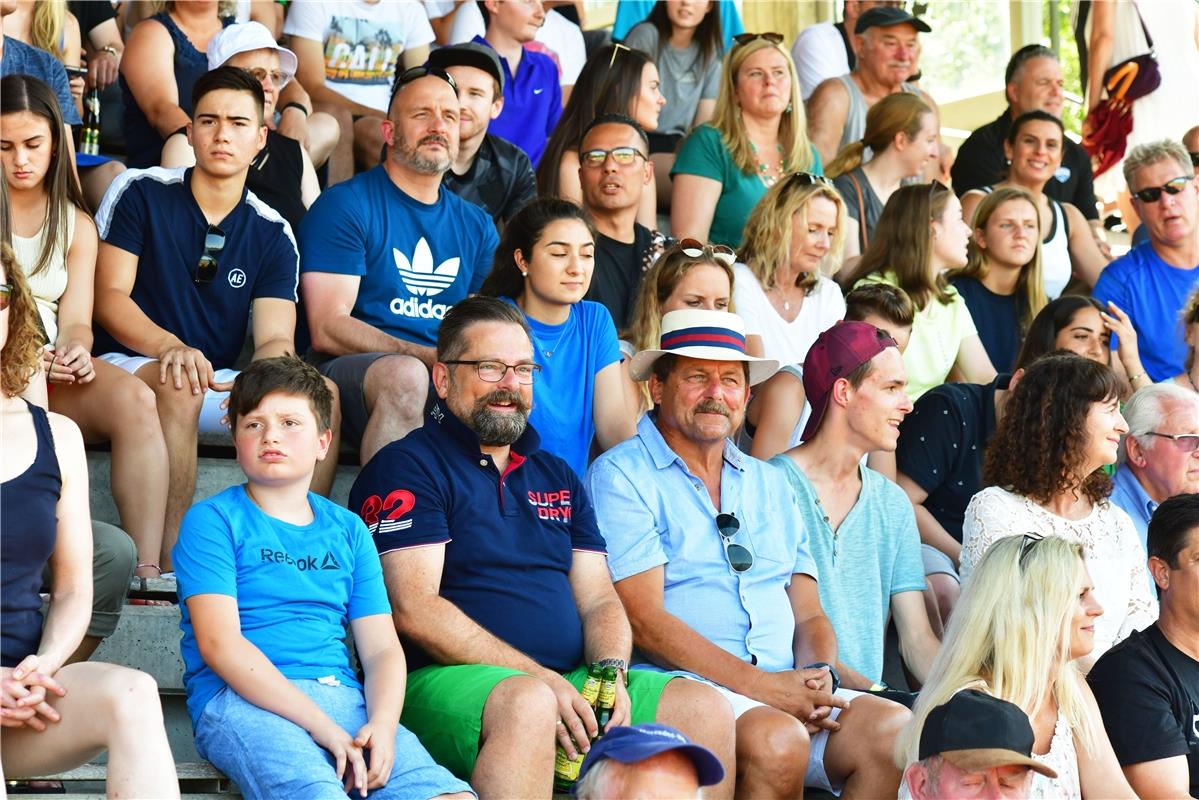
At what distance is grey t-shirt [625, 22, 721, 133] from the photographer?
763cm

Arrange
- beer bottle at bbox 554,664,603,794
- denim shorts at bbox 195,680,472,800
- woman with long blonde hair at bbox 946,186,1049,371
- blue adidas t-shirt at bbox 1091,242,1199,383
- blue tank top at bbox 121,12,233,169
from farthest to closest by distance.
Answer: blue adidas t-shirt at bbox 1091,242,1199,383, woman with long blonde hair at bbox 946,186,1049,371, blue tank top at bbox 121,12,233,169, beer bottle at bbox 554,664,603,794, denim shorts at bbox 195,680,472,800

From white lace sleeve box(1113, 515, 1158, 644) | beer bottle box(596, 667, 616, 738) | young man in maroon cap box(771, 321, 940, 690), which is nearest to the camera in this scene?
beer bottle box(596, 667, 616, 738)

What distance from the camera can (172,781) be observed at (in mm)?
2988

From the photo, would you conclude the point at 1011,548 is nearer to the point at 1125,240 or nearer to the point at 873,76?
the point at 873,76

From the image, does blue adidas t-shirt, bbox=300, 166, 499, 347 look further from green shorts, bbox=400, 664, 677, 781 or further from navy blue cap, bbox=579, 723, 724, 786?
navy blue cap, bbox=579, 723, 724, 786

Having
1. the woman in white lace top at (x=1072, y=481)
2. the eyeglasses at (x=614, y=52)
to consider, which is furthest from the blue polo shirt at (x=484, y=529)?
the eyeglasses at (x=614, y=52)

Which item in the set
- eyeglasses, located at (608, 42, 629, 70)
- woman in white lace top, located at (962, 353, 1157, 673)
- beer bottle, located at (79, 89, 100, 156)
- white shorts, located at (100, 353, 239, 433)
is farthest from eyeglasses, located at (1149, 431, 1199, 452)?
beer bottle, located at (79, 89, 100, 156)

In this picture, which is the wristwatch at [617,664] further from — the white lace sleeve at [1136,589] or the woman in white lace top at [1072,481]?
the white lace sleeve at [1136,589]

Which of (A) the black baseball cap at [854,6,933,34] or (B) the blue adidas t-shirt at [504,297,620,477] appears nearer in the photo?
(B) the blue adidas t-shirt at [504,297,620,477]

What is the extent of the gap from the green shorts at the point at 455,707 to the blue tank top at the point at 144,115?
9.73 ft

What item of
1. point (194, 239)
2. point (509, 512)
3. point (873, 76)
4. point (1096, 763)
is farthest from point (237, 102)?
point (873, 76)

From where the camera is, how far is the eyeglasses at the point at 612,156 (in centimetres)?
568

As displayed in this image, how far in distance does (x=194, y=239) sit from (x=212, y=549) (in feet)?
5.77

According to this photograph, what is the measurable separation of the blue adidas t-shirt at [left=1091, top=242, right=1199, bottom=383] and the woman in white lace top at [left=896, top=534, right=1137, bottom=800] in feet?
10.7
